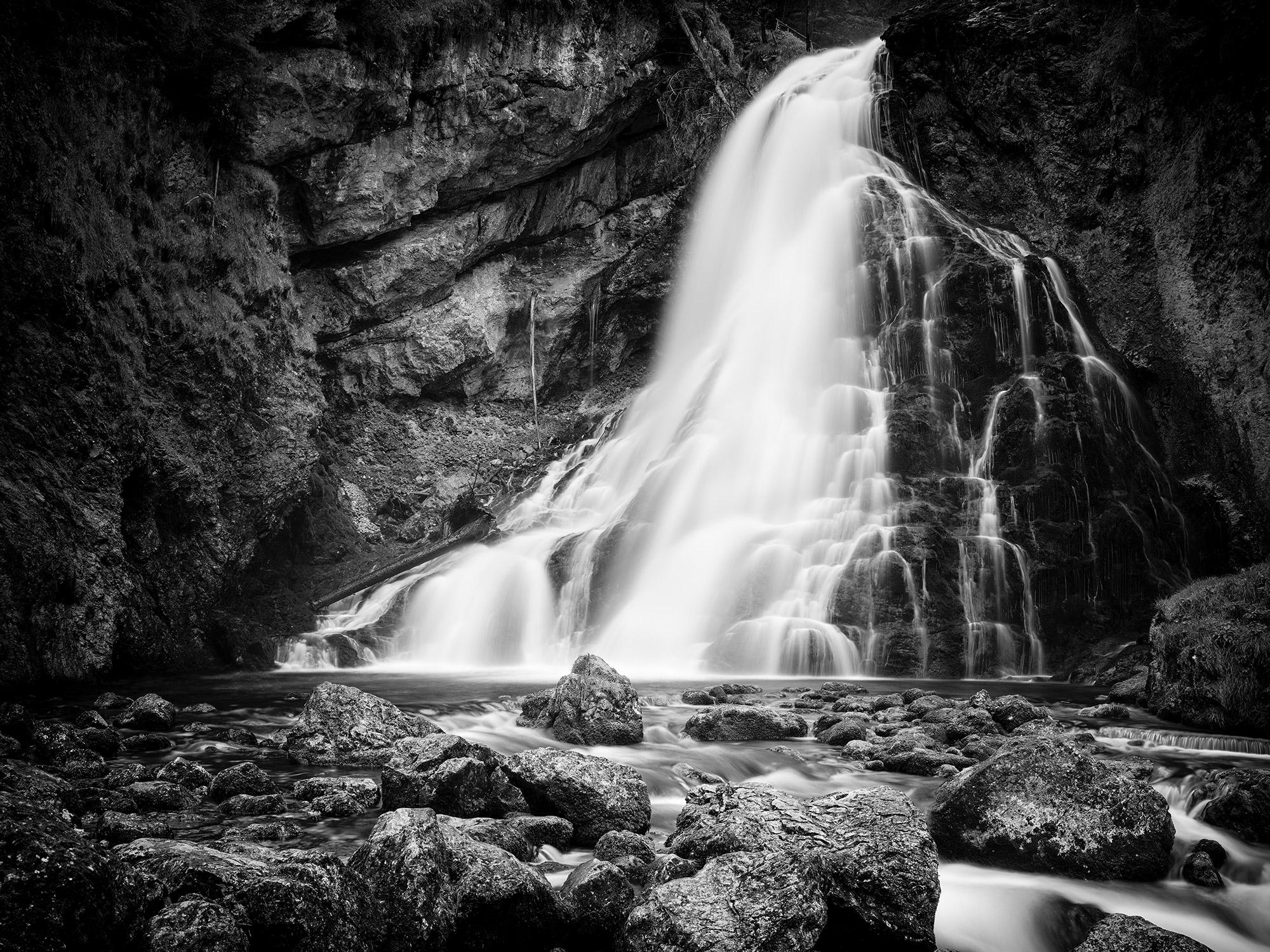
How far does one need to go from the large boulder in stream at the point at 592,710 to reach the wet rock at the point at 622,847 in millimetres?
3360

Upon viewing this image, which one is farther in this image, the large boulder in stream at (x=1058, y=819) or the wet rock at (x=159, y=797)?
the wet rock at (x=159, y=797)

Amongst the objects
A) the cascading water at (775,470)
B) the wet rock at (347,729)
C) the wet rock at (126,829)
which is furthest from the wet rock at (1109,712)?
the wet rock at (126,829)

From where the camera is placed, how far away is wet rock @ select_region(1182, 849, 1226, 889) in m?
5.44

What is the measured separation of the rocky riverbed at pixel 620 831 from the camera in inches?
147

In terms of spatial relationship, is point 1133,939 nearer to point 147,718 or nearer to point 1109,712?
point 1109,712

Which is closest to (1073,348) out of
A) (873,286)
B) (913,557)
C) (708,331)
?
(873,286)

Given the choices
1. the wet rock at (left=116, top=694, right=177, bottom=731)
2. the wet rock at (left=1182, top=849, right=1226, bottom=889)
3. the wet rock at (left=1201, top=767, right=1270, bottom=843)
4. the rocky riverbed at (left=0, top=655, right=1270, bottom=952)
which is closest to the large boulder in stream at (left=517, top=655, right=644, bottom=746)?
the rocky riverbed at (left=0, top=655, right=1270, bottom=952)

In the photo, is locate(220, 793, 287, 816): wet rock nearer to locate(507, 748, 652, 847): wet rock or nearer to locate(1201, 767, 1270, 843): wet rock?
locate(507, 748, 652, 847): wet rock

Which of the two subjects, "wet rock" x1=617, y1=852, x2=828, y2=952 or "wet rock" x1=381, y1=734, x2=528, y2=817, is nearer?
"wet rock" x1=617, y1=852, x2=828, y2=952

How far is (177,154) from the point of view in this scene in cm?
1762

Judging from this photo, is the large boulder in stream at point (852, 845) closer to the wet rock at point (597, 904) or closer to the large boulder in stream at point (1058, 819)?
the wet rock at point (597, 904)

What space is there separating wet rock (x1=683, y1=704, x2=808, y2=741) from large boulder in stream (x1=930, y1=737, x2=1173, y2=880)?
10.9 feet

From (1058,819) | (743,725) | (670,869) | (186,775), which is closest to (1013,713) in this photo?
(743,725)

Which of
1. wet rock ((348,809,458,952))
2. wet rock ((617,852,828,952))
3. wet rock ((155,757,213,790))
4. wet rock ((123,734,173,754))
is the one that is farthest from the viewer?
wet rock ((123,734,173,754))
